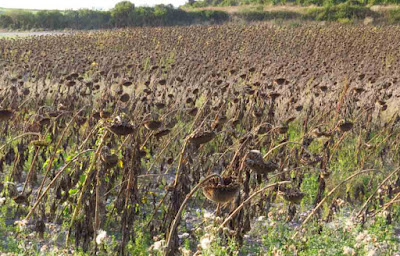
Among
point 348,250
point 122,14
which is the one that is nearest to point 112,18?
point 122,14

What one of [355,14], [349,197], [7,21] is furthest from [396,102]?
[7,21]

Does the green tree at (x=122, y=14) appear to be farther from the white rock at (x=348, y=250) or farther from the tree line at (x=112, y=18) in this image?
the white rock at (x=348, y=250)

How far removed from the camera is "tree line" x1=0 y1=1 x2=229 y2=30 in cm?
2842

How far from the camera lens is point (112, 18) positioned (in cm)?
2914

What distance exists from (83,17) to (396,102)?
26.4 m

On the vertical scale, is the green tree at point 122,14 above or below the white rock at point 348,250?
above

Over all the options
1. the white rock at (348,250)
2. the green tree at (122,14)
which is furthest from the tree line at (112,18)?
the white rock at (348,250)

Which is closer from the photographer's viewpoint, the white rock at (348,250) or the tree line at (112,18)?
the white rock at (348,250)

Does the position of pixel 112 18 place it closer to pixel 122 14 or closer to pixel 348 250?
pixel 122 14

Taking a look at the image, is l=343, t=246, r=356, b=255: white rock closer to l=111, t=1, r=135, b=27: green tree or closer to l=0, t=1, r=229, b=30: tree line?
l=0, t=1, r=229, b=30: tree line

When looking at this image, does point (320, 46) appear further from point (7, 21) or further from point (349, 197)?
point (7, 21)

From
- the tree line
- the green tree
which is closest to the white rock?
the tree line

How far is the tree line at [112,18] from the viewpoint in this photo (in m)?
28.4

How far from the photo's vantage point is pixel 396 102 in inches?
273
